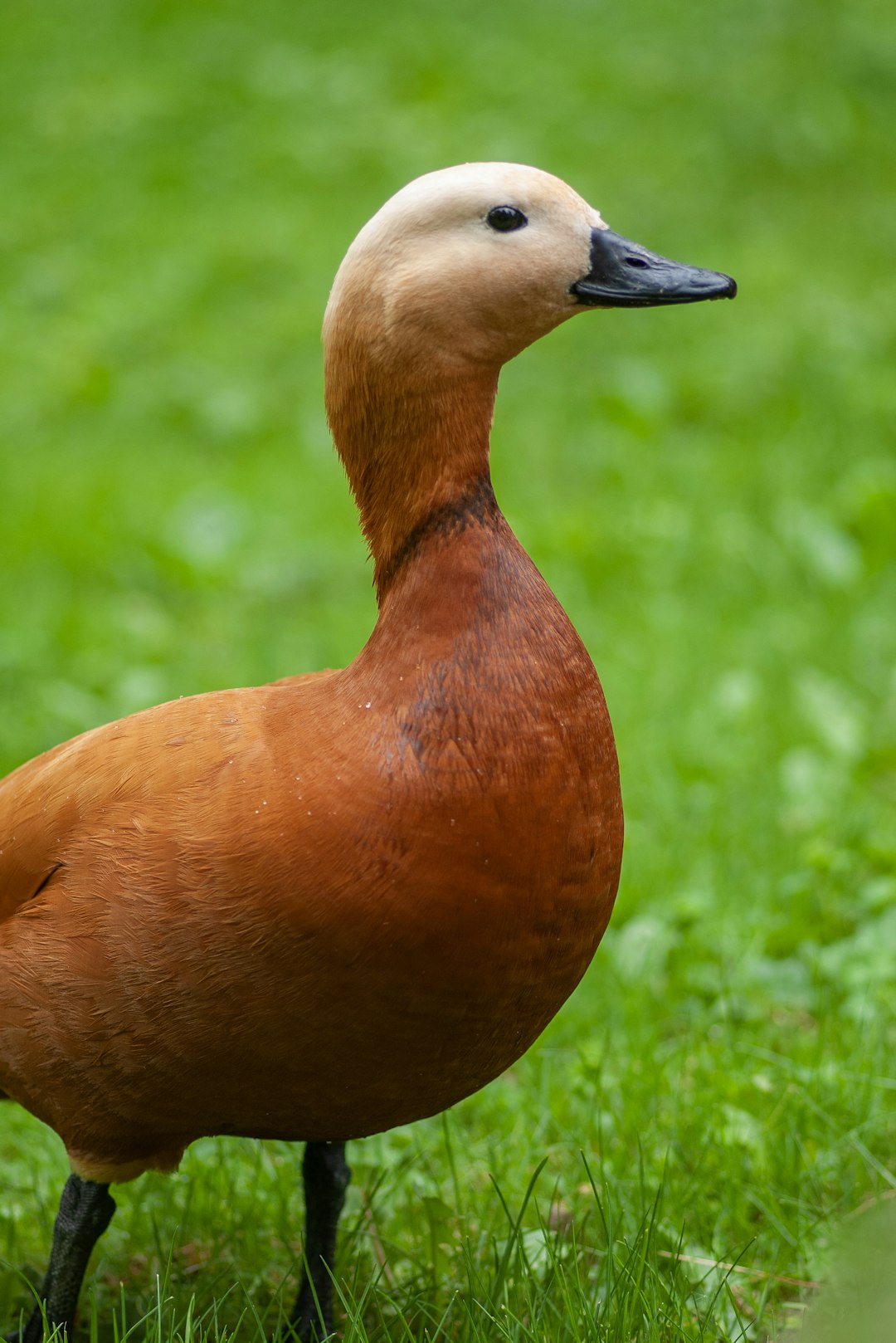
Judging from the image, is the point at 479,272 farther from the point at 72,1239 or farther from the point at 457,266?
the point at 72,1239

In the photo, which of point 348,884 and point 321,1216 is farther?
point 321,1216

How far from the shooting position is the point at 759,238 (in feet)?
26.8

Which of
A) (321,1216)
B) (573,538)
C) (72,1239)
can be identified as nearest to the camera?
(72,1239)

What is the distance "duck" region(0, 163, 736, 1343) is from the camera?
2.04 m

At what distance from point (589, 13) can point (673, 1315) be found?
31.2 feet

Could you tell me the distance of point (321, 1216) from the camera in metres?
2.66

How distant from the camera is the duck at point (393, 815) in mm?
2045

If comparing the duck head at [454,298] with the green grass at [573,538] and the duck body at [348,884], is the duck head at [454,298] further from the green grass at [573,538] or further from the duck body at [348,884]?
the green grass at [573,538]

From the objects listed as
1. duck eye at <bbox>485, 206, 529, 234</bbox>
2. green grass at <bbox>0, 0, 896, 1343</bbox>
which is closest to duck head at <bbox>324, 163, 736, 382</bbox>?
duck eye at <bbox>485, 206, 529, 234</bbox>

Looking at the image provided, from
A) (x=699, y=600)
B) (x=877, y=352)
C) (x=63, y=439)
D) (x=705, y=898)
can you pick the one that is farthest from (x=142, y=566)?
(x=877, y=352)

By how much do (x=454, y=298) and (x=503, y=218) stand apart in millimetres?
136

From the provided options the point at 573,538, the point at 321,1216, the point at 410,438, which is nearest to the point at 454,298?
the point at 410,438

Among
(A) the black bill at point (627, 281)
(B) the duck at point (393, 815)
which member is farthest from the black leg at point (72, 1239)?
(A) the black bill at point (627, 281)

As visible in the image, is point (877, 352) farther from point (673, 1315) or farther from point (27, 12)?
point (27, 12)
